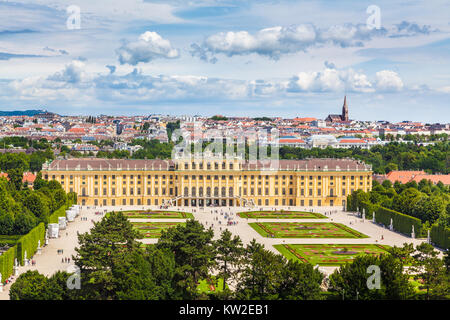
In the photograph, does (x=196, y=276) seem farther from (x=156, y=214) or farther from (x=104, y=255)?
(x=156, y=214)

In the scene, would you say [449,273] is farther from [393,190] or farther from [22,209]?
[393,190]

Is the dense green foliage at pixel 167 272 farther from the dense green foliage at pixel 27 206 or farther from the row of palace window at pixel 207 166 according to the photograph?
the row of palace window at pixel 207 166

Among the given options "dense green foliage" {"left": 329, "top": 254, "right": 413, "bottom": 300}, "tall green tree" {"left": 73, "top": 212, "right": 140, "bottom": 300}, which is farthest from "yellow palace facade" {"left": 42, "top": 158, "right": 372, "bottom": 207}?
"dense green foliage" {"left": 329, "top": 254, "right": 413, "bottom": 300}

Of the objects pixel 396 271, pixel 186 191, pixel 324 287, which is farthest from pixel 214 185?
pixel 396 271

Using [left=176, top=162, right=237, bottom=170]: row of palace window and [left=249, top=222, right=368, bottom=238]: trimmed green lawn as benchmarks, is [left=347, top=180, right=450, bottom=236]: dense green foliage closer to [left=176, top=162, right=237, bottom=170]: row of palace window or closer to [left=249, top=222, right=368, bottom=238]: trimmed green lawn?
[left=249, top=222, right=368, bottom=238]: trimmed green lawn

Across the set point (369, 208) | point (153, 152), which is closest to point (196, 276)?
point (369, 208)

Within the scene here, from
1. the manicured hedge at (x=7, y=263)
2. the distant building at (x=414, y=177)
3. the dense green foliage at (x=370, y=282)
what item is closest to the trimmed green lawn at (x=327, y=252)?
the dense green foliage at (x=370, y=282)
